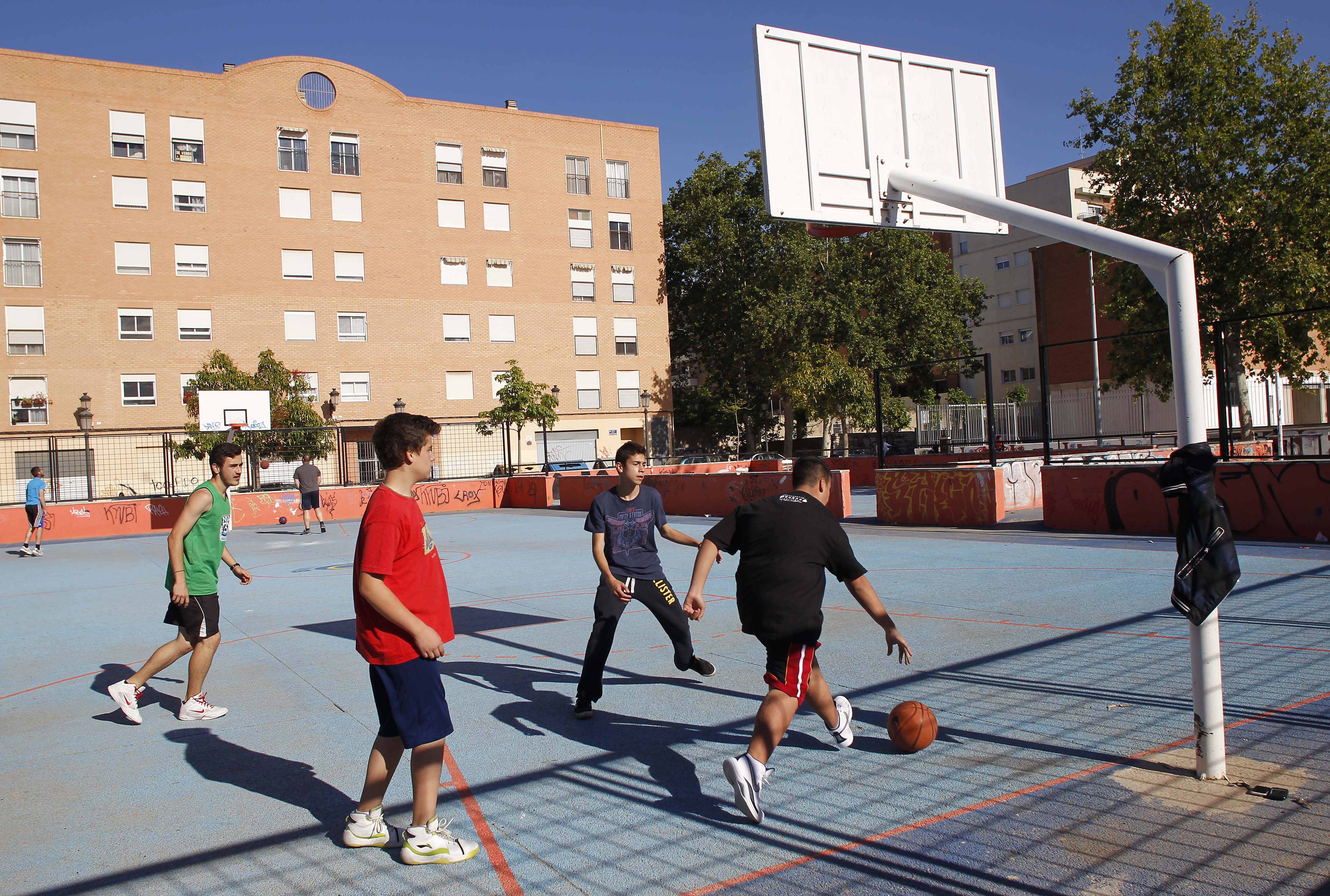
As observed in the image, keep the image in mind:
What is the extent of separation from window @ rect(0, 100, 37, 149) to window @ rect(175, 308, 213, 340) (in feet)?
28.8

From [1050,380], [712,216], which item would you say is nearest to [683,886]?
[712,216]

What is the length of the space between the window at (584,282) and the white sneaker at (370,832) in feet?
147

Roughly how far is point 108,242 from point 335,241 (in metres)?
9.18

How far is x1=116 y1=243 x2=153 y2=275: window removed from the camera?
39.3 m

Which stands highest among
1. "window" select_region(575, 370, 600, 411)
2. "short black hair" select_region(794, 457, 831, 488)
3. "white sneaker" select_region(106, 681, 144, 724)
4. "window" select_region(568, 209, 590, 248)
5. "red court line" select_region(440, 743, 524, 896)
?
"window" select_region(568, 209, 590, 248)

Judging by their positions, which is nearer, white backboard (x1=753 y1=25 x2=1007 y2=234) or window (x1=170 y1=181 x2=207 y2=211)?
white backboard (x1=753 y1=25 x2=1007 y2=234)

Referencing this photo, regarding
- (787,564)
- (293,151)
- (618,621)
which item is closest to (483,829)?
(787,564)

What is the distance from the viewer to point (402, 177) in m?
44.1

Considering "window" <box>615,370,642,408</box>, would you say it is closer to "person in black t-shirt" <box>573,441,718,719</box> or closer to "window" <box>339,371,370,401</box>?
"window" <box>339,371,370,401</box>

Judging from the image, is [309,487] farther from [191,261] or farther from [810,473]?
[191,261]

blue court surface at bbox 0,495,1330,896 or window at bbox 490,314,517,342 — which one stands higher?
window at bbox 490,314,517,342

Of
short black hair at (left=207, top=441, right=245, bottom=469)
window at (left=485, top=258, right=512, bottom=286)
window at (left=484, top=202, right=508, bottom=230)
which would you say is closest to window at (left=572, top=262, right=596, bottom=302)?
window at (left=485, top=258, right=512, bottom=286)

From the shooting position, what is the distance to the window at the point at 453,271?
147ft

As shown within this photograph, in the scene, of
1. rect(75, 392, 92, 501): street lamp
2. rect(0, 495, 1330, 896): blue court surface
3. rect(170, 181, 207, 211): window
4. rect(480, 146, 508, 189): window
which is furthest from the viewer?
rect(480, 146, 508, 189): window
